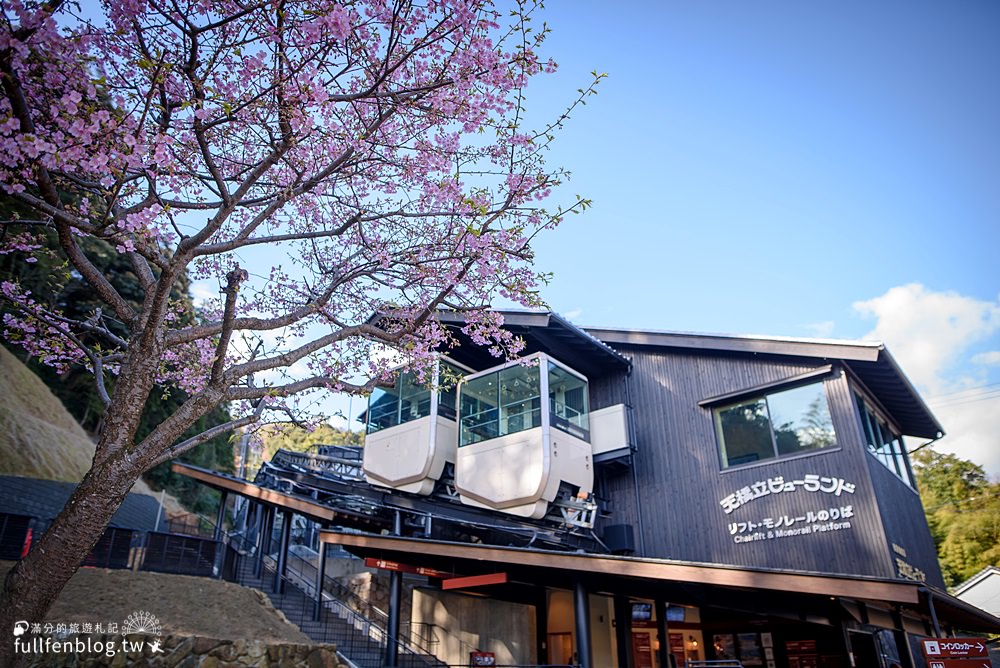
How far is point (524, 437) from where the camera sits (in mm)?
12172

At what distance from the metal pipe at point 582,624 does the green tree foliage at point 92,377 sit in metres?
12.8

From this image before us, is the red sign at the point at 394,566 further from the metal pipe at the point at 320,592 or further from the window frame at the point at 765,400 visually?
the window frame at the point at 765,400

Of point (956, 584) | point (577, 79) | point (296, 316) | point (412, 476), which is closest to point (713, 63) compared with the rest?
point (577, 79)

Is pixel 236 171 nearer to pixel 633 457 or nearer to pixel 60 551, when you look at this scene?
pixel 60 551

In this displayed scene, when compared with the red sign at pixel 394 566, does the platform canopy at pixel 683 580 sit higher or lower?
lower

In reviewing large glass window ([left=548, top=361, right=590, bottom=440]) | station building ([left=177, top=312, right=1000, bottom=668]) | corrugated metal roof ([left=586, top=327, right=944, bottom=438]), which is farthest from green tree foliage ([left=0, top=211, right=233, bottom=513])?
corrugated metal roof ([left=586, top=327, right=944, bottom=438])

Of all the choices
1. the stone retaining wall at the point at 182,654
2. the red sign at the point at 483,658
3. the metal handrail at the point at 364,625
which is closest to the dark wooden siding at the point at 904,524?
the red sign at the point at 483,658

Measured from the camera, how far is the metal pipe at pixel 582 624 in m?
8.21

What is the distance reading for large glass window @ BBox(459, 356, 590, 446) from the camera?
12375mm

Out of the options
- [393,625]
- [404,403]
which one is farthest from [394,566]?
[404,403]

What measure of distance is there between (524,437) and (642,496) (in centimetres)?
282

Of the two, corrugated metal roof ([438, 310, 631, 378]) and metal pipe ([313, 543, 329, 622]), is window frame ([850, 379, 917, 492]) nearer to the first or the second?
Answer: corrugated metal roof ([438, 310, 631, 378])

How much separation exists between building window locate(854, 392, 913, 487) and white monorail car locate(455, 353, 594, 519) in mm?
5223

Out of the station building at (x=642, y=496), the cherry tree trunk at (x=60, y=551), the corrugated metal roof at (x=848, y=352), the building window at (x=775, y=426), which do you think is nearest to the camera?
the cherry tree trunk at (x=60, y=551)
